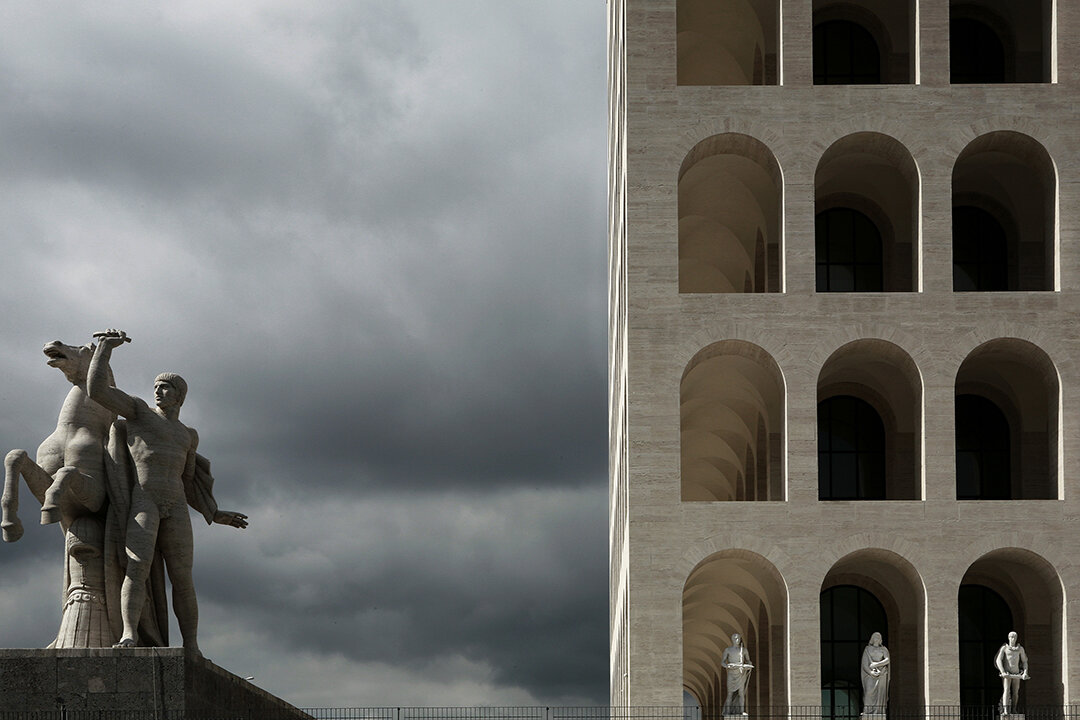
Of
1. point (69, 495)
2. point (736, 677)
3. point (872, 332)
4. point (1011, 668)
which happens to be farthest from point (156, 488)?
point (1011, 668)

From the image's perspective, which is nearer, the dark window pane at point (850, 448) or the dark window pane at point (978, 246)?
the dark window pane at point (978, 246)

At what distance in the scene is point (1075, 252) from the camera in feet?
125

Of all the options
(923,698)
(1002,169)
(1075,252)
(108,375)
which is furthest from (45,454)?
(1002,169)

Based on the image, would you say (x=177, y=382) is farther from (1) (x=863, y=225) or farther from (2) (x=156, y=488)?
(1) (x=863, y=225)

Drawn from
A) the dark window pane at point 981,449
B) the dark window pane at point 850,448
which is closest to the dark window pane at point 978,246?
the dark window pane at point 981,449

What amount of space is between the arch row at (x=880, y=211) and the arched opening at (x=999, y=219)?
0.08 ft

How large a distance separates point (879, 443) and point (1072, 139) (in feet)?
32.0

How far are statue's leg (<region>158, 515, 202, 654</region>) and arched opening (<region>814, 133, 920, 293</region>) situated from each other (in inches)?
890

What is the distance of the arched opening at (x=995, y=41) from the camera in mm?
43125

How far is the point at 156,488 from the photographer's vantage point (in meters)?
22.1

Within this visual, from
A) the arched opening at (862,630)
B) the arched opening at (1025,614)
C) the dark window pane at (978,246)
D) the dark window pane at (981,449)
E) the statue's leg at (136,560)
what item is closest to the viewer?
the statue's leg at (136,560)

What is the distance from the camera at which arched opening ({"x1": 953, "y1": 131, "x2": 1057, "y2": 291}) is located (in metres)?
41.2

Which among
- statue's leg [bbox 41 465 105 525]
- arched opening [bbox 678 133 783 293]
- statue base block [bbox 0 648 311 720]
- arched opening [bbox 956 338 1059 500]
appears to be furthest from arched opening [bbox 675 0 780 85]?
statue base block [bbox 0 648 311 720]

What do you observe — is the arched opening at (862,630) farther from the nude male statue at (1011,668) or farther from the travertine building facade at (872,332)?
the nude male statue at (1011,668)
